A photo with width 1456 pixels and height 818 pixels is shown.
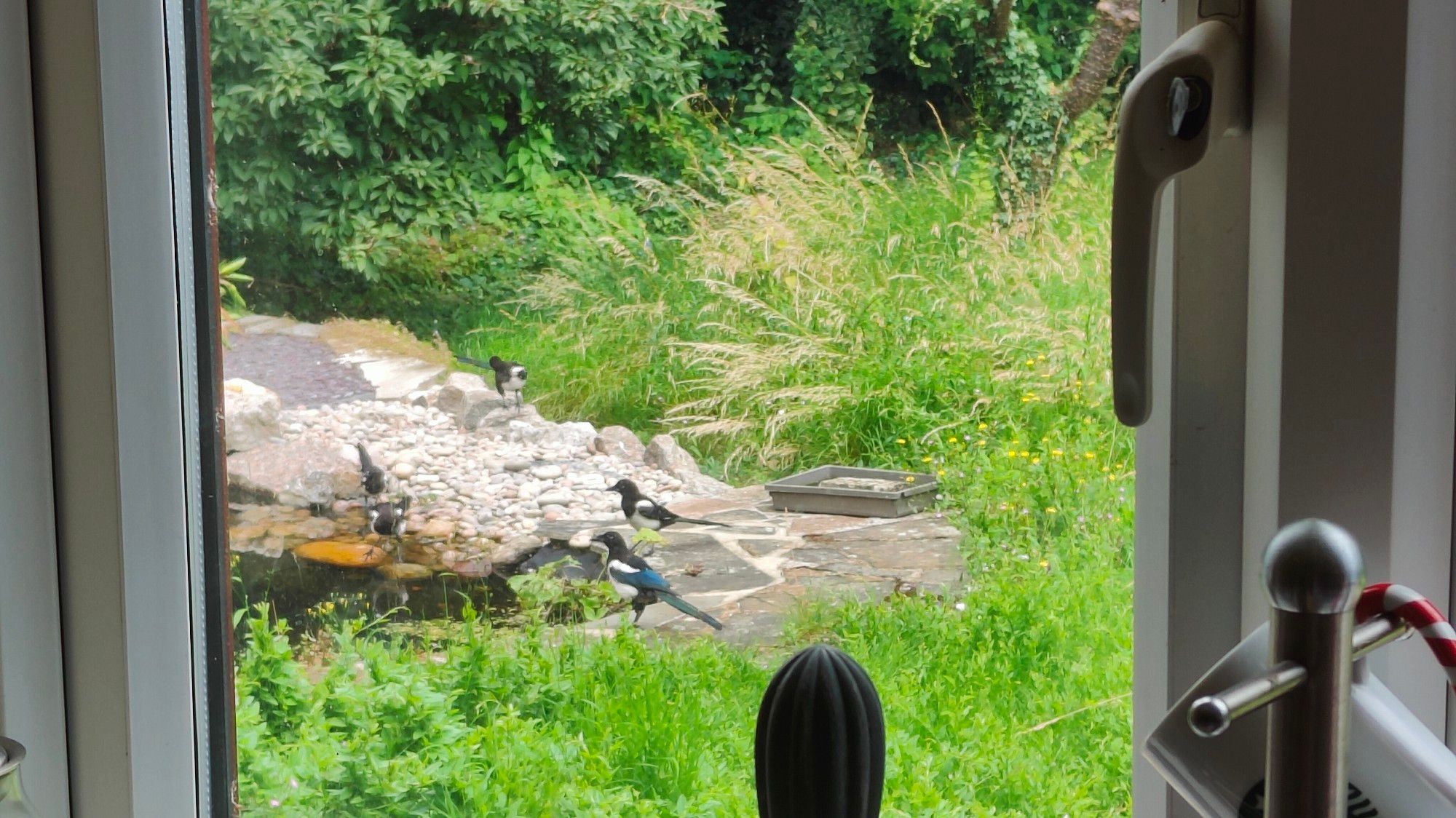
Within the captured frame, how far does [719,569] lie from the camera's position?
2.36ft

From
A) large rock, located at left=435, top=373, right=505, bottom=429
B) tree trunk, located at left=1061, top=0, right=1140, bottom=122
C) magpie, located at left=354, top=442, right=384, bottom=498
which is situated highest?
tree trunk, located at left=1061, top=0, right=1140, bottom=122

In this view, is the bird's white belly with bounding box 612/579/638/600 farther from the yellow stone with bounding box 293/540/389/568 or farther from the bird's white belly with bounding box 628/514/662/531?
the yellow stone with bounding box 293/540/389/568

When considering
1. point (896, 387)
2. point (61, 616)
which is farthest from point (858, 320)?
point (61, 616)

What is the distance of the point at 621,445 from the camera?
725 mm

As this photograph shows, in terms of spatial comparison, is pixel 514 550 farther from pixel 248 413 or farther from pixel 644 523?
pixel 248 413

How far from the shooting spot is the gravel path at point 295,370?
0.71 meters

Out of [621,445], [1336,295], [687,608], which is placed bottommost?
[687,608]

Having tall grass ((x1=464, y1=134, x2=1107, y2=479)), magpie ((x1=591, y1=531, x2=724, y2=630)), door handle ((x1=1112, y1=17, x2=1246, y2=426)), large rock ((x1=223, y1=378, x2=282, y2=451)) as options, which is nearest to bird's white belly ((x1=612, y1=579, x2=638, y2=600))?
magpie ((x1=591, y1=531, x2=724, y2=630))

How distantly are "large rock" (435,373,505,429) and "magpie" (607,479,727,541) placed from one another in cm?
10

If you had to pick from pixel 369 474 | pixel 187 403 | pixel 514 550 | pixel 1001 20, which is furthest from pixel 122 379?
pixel 1001 20

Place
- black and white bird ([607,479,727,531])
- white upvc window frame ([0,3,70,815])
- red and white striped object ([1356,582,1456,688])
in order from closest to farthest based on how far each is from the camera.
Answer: red and white striped object ([1356,582,1456,688]), white upvc window frame ([0,3,70,815]), black and white bird ([607,479,727,531])

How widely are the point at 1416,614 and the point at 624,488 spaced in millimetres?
452

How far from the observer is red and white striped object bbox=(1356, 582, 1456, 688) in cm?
38

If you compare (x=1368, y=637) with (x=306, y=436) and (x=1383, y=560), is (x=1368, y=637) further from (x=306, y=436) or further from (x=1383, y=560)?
(x=306, y=436)
